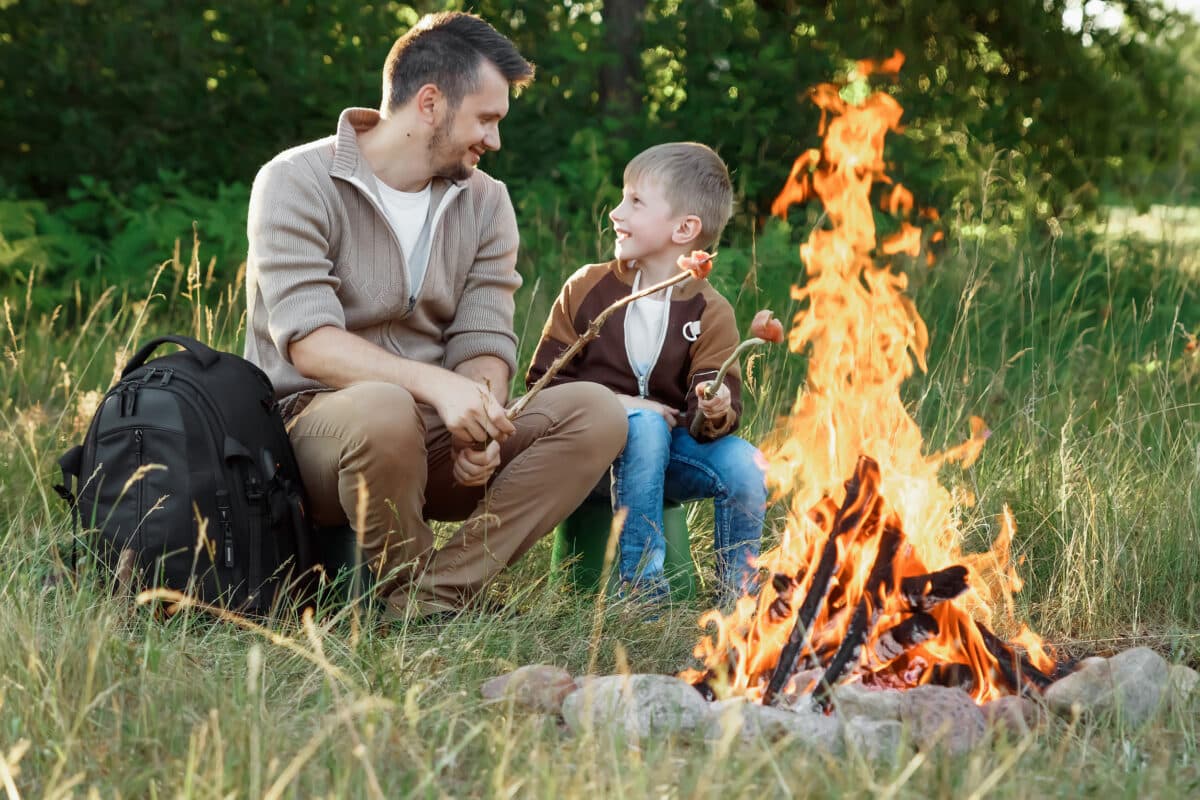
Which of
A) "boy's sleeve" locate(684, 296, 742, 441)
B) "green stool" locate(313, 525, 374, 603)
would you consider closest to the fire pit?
"boy's sleeve" locate(684, 296, 742, 441)

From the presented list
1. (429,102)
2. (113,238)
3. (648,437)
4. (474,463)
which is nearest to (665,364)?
(648,437)

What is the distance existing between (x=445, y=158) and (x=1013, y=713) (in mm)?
1943

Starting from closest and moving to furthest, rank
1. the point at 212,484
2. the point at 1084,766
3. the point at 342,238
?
1. the point at 1084,766
2. the point at 212,484
3. the point at 342,238

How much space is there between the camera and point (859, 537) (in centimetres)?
292

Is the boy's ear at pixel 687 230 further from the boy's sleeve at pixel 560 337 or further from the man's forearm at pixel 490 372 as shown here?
the man's forearm at pixel 490 372

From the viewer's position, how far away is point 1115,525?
3.76 metres

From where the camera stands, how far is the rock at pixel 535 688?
2.76 m

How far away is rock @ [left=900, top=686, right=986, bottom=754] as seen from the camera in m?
2.54

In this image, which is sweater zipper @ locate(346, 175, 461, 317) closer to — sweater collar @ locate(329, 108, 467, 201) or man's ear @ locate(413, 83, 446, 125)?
sweater collar @ locate(329, 108, 467, 201)

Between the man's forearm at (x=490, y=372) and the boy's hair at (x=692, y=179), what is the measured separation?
60cm

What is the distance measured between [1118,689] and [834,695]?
58 centimetres

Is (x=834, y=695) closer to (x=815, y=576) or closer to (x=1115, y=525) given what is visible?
(x=815, y=576)

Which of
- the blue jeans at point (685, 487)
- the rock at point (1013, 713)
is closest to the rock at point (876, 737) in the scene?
the rock at point (1013, 713)

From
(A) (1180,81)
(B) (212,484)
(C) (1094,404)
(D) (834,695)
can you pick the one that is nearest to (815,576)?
(D) (834,695)
